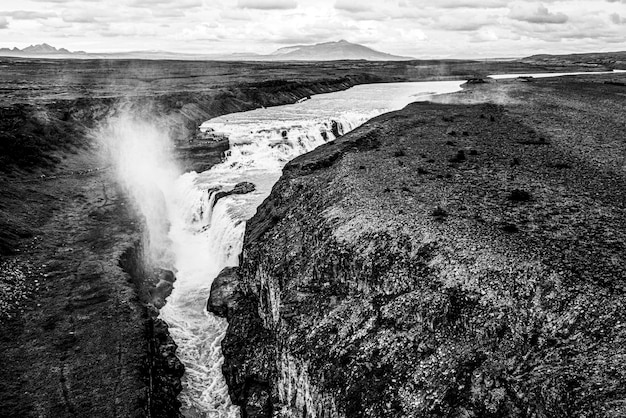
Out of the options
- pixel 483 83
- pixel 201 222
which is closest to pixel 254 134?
pixel 201 222

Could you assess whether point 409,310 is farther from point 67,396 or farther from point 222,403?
point 67,396

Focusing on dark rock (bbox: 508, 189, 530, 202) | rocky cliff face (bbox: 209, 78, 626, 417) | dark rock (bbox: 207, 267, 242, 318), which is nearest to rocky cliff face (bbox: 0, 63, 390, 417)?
dark rock (bbox: 207, 267, 242, 318)

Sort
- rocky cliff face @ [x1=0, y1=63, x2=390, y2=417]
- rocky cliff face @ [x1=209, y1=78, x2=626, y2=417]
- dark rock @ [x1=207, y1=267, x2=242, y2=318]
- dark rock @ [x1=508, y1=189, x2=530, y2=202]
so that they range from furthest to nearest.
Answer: dark rock @ [x1=207, y1=267, x2=242, y2=318] < dark rock @ [x1=508, y1=189, x2=530, y2=202] < rocky cliff face @ [x1=0, y1=63, x2=390, y2=417] < rocky cliff face @ [x1=209, y1=78, x2=626, y2=417]

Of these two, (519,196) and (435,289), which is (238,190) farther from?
(435,289)

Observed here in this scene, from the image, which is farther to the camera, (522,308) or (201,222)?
(201,222)

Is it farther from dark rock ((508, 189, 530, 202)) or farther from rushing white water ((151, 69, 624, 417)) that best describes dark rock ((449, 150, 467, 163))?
rushing white water ((151, 69, 624, 417))

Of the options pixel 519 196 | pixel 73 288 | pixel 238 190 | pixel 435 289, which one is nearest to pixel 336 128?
pixel 238 190
